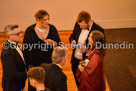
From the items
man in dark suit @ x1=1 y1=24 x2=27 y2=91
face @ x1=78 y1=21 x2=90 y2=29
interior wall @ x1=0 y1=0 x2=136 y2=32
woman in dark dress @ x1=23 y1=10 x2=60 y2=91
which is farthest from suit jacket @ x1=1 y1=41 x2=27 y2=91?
interior wall @ x1=0 y1=0 x2=136 y2=32

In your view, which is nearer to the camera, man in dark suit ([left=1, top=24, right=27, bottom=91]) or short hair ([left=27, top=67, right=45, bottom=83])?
short hair ([left=27, top=67, right=45, bottom=83])

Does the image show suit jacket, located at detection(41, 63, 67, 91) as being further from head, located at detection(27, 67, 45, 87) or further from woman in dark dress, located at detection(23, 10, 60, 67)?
woman in dark dress, located at detection(23, 10, 60, 67)

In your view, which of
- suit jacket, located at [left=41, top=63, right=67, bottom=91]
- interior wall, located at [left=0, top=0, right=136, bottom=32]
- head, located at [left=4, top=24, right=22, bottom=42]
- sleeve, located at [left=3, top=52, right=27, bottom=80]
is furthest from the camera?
interior wall, located at [left=0, top=0, right=136, bottom=32]

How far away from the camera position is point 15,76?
2.80 m

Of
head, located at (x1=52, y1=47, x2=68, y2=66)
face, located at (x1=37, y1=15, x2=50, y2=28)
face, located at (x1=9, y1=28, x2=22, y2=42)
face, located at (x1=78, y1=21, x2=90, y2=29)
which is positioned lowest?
head, located at (x1=52, y1=47, x2=68, y2=66)

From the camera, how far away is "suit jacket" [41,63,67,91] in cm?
239

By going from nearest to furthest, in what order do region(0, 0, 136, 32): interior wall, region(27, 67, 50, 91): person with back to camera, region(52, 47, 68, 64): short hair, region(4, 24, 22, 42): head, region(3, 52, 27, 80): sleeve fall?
1. region(27, 67, 50, 91): person with back to camera
2. region(52, 47, 68, 64): short hair
3. region(3, 52, 27, 80): sleeve
4. region(4, 24, 22, 42): head
5. region(0, 0, 136, 32): interior wall

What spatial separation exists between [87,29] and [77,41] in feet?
1.03

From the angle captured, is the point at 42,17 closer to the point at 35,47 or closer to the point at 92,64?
the point at 35,47

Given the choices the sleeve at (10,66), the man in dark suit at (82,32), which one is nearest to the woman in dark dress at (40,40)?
the man in dark suit at (82,32)

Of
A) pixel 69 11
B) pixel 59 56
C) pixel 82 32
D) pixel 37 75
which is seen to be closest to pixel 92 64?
pixel 59 56

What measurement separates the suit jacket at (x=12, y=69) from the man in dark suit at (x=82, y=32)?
39.8 inches

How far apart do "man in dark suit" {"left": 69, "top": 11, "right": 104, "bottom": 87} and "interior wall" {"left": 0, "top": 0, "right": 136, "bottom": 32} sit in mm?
3420

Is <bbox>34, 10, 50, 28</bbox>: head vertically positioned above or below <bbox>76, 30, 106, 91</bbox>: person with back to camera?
above
